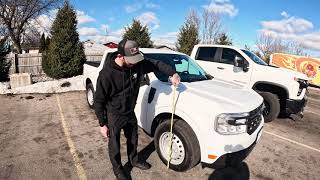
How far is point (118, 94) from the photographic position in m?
3.72

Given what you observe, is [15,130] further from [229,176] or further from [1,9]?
[1,9]

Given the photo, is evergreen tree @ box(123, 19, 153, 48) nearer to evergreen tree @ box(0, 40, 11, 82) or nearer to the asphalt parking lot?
evergreen tree @ box(0, 40, 11, 82)

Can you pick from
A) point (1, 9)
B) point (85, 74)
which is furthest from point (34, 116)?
point (1, 9)

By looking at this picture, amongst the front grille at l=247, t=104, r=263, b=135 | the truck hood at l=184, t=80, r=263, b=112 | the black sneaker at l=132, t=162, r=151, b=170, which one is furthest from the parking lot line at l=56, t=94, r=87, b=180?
the front grille at l=247, t=104, r=263, b=135

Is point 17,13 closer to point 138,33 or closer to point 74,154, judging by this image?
point 138,33

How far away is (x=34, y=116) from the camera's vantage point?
7195 millimetres

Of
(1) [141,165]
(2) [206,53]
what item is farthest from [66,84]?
(1) [141,165]

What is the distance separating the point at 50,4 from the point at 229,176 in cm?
3306

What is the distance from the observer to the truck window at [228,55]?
8328mm

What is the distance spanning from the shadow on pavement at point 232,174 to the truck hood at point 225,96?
119cm

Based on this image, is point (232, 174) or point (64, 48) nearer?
point (232, 174)

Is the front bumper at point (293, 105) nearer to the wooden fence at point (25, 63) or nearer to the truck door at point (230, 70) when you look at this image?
the truck door at point (230, 70)

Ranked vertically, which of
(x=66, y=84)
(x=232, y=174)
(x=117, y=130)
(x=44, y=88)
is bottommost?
(x=232, y=174)

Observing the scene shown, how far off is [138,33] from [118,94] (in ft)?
52.9
